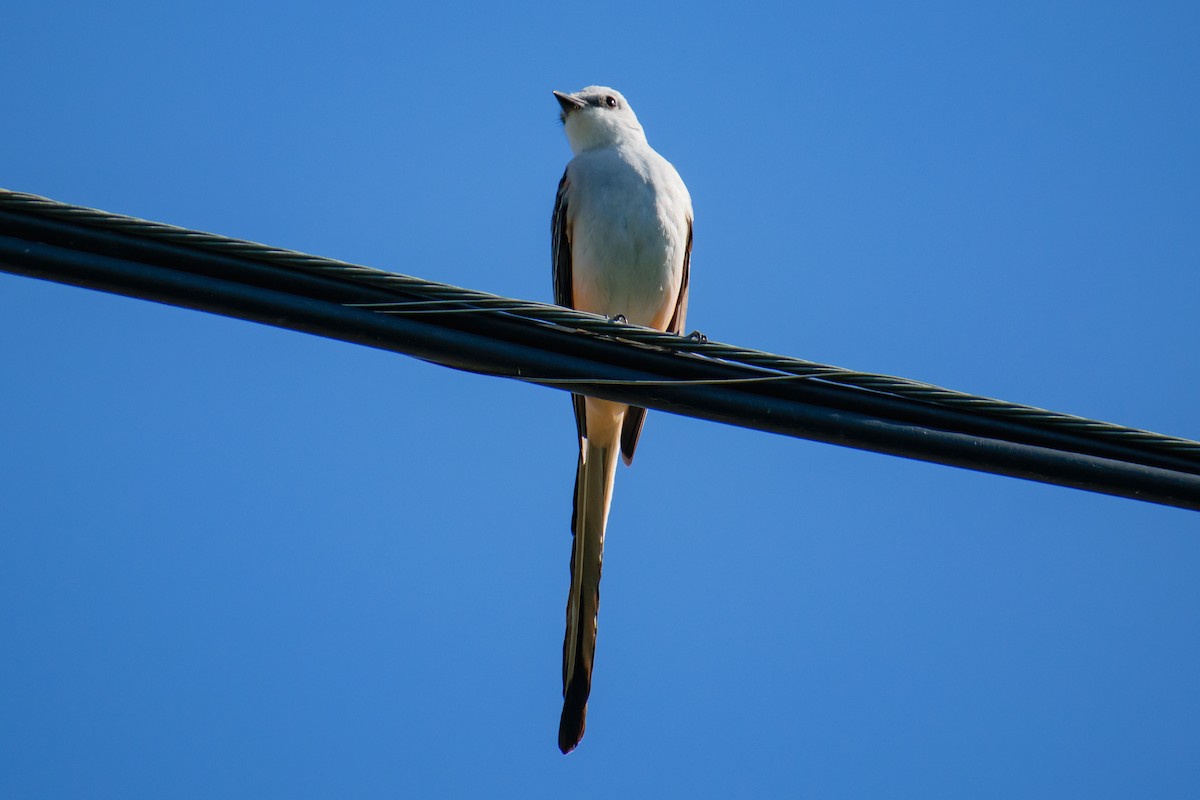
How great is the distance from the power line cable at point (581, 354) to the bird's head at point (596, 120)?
13.6ft

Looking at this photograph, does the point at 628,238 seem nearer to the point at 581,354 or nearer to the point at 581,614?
the point at 581,614

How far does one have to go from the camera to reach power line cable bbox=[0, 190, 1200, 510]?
9.87 ft

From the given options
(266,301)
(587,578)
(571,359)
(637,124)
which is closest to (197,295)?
(266,301)

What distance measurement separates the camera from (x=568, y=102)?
7.57 metres

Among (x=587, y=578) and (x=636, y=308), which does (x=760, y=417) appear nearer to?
(x=587, y=578)

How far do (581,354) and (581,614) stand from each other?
2.35 m

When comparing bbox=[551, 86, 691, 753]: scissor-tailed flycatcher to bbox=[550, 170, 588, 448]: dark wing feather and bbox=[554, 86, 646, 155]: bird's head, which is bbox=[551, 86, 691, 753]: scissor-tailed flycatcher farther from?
bbox=[554, 86, 646, 155]: bird's head

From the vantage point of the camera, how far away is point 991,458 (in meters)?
3.26

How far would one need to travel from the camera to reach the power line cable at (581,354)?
3.01 metres

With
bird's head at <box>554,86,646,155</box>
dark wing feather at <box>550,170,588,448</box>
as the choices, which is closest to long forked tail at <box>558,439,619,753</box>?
dark wing feather at <box>550,170,588,448</box>

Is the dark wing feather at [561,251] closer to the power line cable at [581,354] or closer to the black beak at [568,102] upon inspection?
the black beak at [568,102]

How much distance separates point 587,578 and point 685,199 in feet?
7.94

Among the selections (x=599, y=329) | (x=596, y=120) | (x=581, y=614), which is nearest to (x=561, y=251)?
(x=596, y=120)

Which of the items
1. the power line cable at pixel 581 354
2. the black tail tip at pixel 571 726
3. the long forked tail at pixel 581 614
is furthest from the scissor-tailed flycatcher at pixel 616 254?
the power line cable at pixel 581 354
